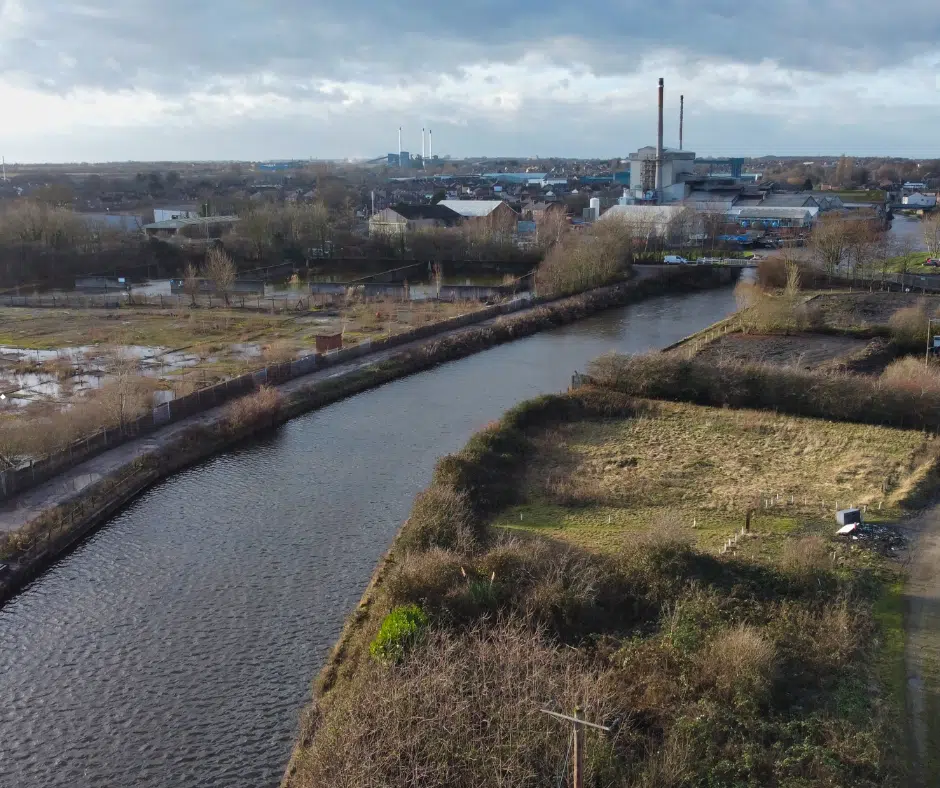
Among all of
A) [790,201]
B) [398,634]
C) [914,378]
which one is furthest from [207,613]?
[790,201]

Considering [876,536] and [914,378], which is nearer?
[876,536]

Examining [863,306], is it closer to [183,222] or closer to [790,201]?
[790,201]

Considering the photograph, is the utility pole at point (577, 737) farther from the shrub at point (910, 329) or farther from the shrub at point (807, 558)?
the shrub at point (910, 329)

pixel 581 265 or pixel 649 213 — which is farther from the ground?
pixel 649 213

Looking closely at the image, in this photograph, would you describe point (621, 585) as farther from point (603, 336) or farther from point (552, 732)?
point (603, 336)

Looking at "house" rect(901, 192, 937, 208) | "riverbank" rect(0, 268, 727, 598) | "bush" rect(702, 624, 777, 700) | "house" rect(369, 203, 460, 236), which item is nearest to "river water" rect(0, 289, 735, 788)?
"riverbank" rect(0, 268, 727, 598)

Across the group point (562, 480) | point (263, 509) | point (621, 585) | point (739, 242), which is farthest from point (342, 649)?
point (739, 242)
